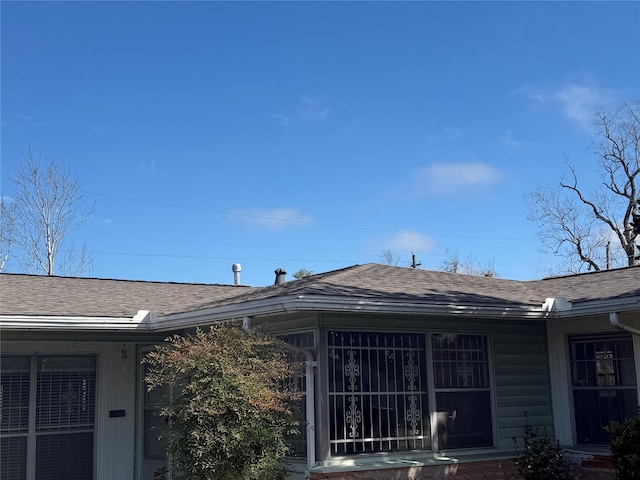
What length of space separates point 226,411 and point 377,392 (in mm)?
2121

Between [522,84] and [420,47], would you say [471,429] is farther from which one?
[522,84]

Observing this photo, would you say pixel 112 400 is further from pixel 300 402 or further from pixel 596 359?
pixel 596 359

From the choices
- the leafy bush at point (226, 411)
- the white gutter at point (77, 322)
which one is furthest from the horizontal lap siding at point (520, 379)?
the white gutter at point (77, 322)

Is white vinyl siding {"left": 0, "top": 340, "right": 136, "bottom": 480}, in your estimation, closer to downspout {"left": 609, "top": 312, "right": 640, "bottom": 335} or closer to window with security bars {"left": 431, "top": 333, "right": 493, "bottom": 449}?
window with security bars {"left": 431, "top": 333, "right": 493, "bottom": 449}

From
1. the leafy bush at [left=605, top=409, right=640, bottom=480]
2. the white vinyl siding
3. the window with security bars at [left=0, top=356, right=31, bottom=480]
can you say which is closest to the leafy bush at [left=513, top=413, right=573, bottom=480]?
the leafy bush at [left=605, top=409, right=640, bottom=480]

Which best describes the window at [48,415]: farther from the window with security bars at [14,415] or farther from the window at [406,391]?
the window at [406,391]

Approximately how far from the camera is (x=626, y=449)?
7902mm

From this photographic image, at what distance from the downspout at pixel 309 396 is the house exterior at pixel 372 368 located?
2cm

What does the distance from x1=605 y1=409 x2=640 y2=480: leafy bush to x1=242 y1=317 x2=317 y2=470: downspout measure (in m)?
Answer: 3.23

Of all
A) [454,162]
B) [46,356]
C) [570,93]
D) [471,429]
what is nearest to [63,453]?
[46,356]

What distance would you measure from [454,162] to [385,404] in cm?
1479

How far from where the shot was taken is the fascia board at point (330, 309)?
24.8ft

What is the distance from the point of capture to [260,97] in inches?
679

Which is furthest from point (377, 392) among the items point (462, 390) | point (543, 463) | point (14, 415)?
point (14, 415)
